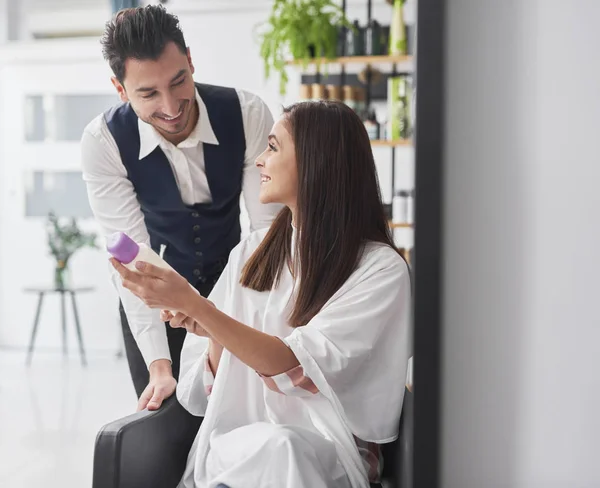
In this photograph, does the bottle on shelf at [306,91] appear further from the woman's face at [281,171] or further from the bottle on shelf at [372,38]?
the woman's face at [281,171]

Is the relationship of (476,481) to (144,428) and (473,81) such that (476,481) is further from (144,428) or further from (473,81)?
(144,428)

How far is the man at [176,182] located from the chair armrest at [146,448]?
22 cm

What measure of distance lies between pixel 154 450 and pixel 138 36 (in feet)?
2.93

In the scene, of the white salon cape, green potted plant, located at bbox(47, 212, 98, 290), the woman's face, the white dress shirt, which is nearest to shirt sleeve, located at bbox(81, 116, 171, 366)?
the white dress shirt

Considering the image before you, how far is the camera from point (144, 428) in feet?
4.56

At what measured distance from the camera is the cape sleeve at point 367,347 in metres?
1.31

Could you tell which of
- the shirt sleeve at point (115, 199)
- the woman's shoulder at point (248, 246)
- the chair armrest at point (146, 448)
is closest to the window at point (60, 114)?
the shirt sleeve at point (115, 199)

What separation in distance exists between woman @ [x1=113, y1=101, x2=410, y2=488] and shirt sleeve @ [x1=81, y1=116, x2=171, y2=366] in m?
0.20

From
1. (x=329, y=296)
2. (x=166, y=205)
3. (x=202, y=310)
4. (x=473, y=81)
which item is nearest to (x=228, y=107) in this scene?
(x=166, y=205)

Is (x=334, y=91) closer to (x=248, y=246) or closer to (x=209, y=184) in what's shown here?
(x=209, y=184)

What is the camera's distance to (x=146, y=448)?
4.55 ft

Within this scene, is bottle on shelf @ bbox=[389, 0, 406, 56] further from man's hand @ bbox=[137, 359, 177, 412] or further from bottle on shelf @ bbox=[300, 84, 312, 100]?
man's hand @ bbox=[137, 359, 177, 412]

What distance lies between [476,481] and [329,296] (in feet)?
2.30

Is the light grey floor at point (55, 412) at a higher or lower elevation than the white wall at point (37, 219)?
lower
